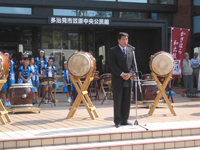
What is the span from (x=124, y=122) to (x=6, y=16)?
7.65 metres

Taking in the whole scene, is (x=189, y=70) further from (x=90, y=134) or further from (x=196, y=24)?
(x=90, y=134)

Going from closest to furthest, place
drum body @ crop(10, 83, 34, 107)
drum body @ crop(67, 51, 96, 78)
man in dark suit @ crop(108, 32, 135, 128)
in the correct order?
1. man in dark suit @ crop(108, 32, 135, 128)
2. drum body @ crop(67, 51, 96, 78)
3. drum body @ crop(10, 83, 34, 107)

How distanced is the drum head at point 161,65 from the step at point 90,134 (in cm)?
187

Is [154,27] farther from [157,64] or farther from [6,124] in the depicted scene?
[6,124]

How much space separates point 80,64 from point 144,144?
267 cm

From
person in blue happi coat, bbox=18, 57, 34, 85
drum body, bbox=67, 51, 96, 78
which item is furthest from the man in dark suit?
person in blue happi coat, bbox=18, 57, 34, 85

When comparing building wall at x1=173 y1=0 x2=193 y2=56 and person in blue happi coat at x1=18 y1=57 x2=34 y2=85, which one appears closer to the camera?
person in blue happi coat at x1=18 y1=57 x2=34 y2=85

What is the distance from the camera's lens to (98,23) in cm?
1365

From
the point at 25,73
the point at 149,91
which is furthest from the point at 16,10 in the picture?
the point at 149,91

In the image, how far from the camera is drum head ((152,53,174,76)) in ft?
27.3

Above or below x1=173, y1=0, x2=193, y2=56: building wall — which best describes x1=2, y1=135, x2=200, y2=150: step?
below

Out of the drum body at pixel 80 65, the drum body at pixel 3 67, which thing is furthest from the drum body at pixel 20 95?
the drum body at pixel 80 65

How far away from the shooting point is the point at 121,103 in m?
6.82

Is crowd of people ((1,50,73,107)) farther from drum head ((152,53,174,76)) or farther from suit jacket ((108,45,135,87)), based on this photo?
suit jacket ((108,45,135,87))
